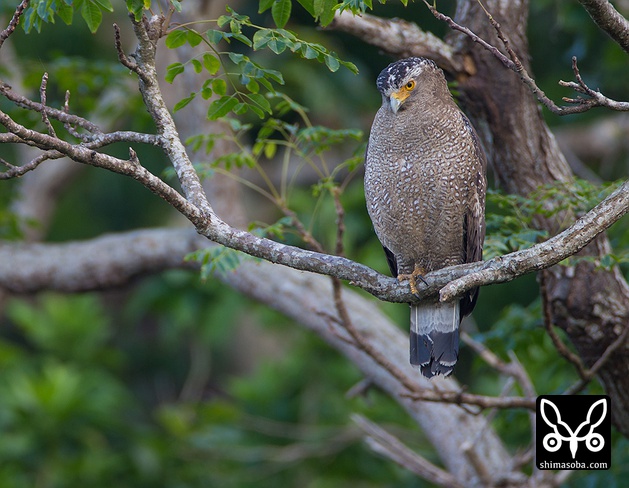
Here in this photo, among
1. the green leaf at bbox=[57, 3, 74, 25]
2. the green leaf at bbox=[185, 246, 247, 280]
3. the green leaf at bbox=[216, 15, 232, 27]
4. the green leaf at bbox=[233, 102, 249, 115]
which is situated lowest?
the green leaf at bbox=[185, 246, 247, 280]

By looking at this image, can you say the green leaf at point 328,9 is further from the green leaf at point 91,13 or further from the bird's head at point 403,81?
the green leaf at point 91,13

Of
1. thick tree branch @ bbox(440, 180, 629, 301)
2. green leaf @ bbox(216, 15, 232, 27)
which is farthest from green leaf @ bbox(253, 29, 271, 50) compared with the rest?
thick tree branch @ bbox(440, 180, 629, 301)

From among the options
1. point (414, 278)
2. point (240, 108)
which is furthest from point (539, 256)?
point (240, 108)

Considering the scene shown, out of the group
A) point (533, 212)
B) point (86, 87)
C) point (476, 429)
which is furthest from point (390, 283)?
point (86, 87)

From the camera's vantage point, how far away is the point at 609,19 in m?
2.72

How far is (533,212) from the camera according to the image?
3578 millimetres

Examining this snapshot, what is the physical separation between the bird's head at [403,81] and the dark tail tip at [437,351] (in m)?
0.98

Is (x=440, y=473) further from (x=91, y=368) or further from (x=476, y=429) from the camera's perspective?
(x=91, y=368)

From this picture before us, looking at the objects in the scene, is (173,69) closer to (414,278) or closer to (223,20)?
(223,20)

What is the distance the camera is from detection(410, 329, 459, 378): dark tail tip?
364 centimetres

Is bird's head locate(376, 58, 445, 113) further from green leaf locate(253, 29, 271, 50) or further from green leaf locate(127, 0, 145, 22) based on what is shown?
green leaf locate(127, 0, 145, 22)

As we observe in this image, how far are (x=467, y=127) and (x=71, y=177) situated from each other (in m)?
4.81

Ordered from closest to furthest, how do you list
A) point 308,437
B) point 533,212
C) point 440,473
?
point 533,212
point 440,473
point 308,437

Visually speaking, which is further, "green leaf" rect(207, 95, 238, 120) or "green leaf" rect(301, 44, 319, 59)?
"green leaf" rect(207, 95, 238, 120)
